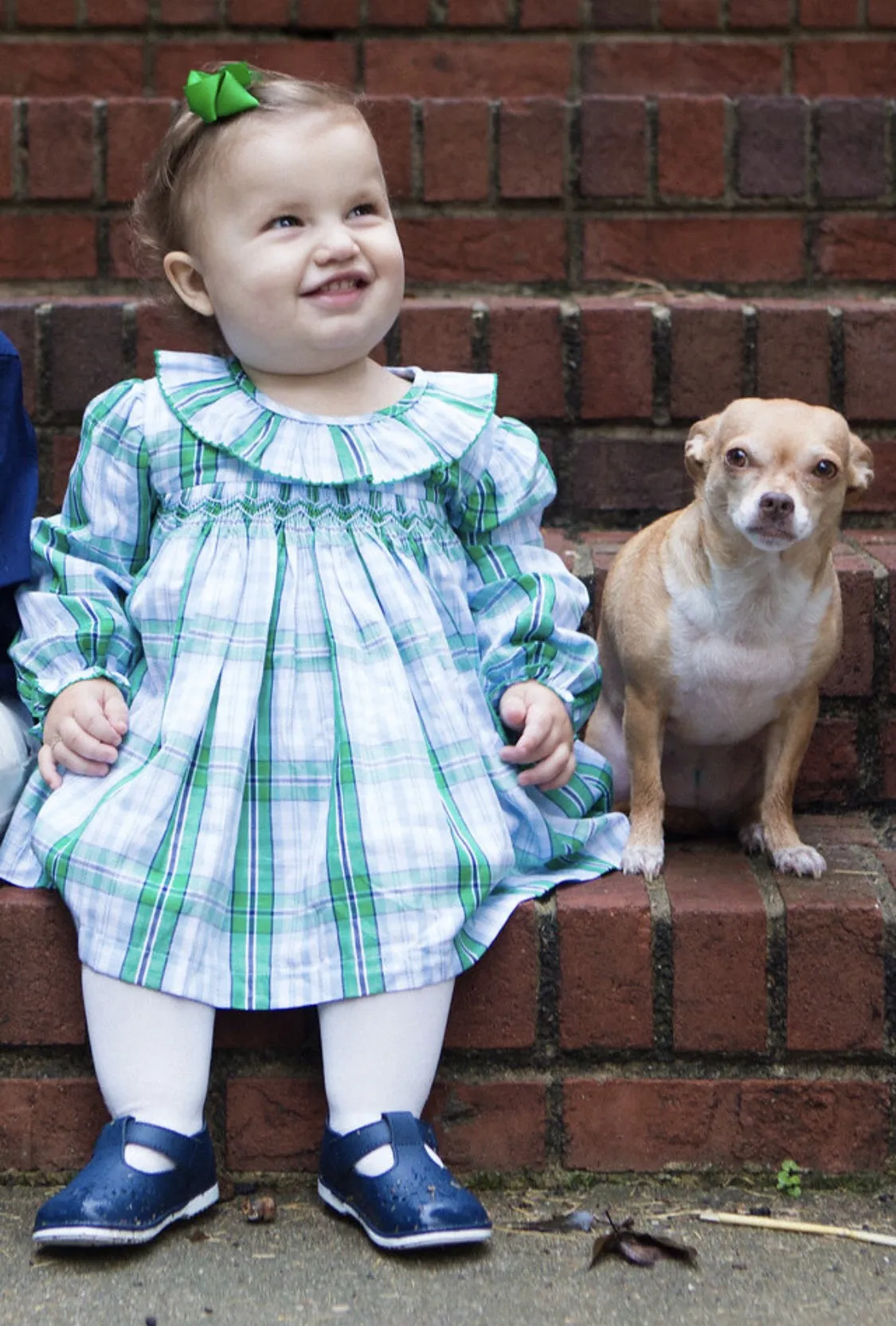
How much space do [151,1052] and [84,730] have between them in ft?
1.27

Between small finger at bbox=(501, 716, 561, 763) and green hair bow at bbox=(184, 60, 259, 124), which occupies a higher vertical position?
green hair bow at bbox=(184, 60, 259, 124)

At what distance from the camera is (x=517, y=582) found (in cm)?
203

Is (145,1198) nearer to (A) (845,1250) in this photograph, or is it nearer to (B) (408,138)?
(A) (845,1250)

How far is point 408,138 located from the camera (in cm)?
290

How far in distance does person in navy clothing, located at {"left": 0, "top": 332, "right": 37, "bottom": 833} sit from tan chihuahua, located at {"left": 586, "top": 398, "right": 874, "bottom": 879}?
0.78m

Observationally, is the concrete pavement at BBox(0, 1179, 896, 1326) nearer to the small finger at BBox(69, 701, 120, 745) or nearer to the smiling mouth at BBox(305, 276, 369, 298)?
the small finger at BBox(69, 701, 120, 745)

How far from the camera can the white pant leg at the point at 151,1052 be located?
1.75m

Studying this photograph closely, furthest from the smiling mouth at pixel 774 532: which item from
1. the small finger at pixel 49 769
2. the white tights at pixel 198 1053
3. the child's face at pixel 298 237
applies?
the small finger at pixel 49 769

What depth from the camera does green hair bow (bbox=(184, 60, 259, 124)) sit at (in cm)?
190

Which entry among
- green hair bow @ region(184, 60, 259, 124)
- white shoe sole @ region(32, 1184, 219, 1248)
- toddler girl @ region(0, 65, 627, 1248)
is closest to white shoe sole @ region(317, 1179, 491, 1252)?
toddler girl @ region(0, 65, 627, 1248)

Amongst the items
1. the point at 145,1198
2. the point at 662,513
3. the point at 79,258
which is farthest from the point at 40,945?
the point at 79,258

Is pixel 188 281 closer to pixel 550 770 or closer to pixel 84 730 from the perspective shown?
pixel 84 730

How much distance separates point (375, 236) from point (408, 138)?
1.07m

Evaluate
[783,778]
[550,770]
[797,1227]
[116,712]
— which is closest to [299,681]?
[116,712]
